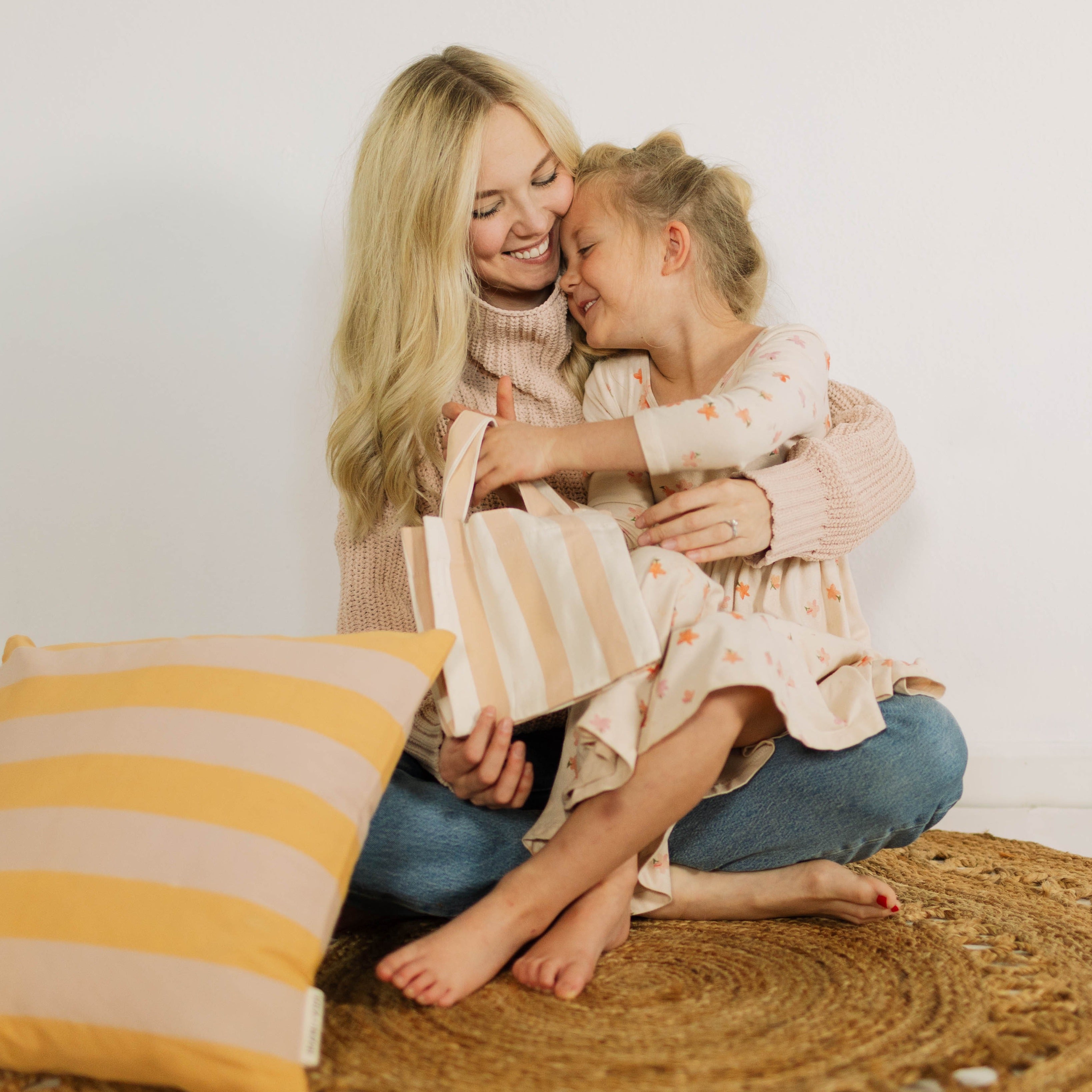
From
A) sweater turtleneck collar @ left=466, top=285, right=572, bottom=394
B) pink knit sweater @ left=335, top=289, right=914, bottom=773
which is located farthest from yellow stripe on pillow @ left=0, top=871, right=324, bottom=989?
sweater turtleneck collar @ left=466, top=285, right=572, bottom=394

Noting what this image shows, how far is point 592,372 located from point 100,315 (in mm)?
812

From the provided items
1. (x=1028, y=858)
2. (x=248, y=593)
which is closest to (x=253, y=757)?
(x=248, y=593)

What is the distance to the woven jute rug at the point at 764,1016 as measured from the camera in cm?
68

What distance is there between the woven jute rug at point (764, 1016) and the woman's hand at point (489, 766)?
6.7 inches

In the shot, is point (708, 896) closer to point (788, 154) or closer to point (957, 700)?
point (957, 700)

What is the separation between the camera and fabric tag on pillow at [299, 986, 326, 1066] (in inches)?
25.2

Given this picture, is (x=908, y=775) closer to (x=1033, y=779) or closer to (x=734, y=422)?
(x=734, y=422)

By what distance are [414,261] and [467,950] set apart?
807 millimetres

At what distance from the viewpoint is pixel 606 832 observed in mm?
843

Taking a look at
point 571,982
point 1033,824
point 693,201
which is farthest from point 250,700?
point 1033,824

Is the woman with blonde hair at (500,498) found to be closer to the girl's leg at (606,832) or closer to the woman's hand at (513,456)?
the girl's leg at (606,832)

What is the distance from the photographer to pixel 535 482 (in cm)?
111

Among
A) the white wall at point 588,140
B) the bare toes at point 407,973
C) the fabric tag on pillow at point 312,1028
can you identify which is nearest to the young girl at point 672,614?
the bare toes at point 407,973

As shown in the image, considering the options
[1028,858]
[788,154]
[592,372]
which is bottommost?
[1028,858]
